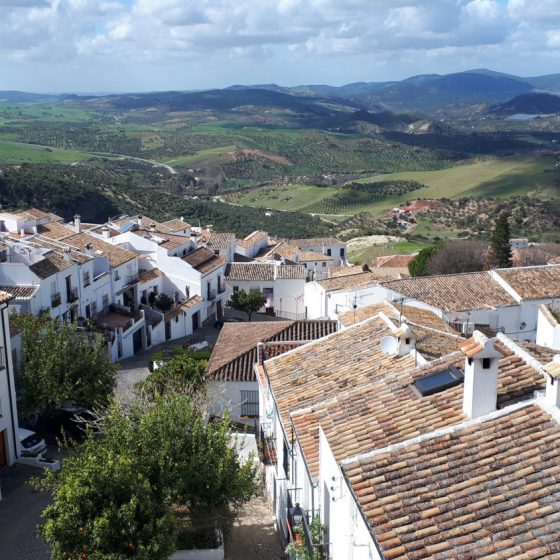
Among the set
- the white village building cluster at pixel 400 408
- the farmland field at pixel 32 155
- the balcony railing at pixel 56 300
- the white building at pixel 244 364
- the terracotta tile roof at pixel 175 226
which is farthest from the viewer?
the farmland field at pixel 32 155

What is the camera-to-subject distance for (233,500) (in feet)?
51.6

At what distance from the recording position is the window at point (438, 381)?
13.1 metres

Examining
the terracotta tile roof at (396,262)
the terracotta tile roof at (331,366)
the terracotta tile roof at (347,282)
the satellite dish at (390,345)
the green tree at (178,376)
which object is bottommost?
the terracotta tile roof at (396,262)

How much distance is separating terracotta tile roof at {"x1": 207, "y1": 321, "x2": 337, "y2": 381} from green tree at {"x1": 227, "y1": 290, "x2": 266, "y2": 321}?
16378 millimetres

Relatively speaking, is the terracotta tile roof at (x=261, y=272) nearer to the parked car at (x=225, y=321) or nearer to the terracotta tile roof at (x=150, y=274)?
the parked car at (x=225, y=321)

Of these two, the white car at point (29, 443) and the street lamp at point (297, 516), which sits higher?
the street lamp at point (297, 516)

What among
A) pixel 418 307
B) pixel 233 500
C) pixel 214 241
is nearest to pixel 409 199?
pixel 214 241

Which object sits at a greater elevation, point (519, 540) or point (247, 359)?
point (519, 540)

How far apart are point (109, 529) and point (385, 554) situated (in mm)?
6199

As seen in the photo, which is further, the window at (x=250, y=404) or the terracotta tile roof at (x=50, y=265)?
the terracotta tile roof at (x=50, y=265)

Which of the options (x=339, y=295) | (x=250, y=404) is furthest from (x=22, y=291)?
(x=339, y=295)

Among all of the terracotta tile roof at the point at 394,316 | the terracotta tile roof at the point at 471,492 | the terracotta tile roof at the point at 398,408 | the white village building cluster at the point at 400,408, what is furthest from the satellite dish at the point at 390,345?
the terracotta tile roof at the point at 394,316

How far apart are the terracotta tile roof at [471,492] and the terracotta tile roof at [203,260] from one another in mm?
38351

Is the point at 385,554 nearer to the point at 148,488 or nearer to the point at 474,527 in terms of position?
the point at 474,527
